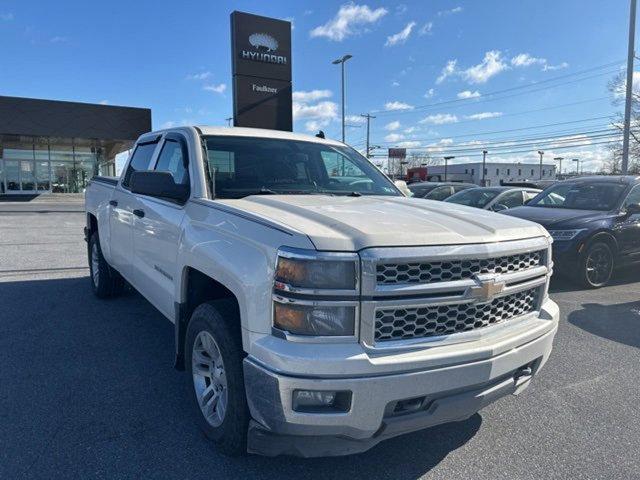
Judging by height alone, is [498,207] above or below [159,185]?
below

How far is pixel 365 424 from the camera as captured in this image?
2.25 meters

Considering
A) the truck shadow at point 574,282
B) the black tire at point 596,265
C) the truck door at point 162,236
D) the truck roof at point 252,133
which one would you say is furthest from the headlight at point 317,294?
the black tire at point 596,265

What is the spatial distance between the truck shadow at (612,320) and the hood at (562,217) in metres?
1.34

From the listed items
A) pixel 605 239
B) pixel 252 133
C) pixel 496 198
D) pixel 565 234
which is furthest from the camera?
pixel 496 198

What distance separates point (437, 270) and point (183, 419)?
202cm

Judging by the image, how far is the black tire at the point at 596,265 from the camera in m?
7.11

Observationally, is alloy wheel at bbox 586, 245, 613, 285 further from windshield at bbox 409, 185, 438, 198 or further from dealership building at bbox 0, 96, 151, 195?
dealership building at bbox 0, 96, 151, 195

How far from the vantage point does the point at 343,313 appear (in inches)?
88.6

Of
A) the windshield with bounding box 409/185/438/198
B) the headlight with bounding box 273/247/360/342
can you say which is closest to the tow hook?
the headlight with bounding box 273/247/360/342

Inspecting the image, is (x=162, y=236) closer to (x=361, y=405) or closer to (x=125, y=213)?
(x=125, y=213)

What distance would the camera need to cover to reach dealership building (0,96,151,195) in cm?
2731

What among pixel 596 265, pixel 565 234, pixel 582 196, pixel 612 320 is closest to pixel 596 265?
pixel 596 265

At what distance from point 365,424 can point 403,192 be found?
2.52 m

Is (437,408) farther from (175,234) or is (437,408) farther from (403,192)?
(403,192)
